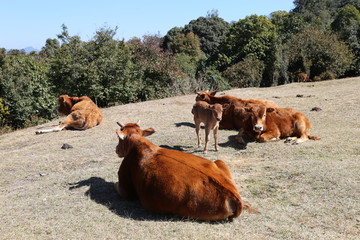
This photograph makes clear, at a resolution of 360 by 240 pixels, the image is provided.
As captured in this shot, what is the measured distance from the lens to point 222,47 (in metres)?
37.3

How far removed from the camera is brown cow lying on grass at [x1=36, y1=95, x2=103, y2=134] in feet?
43.5

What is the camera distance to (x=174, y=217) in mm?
5367

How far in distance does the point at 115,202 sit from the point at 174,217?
1297 millimetres

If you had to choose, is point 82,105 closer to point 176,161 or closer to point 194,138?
point 194,138

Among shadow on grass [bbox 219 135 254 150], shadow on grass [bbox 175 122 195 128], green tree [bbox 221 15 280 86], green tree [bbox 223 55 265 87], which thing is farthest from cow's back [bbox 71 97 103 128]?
green tree [bbox 221 15 280 86]

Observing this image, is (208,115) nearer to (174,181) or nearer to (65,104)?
(174,181)

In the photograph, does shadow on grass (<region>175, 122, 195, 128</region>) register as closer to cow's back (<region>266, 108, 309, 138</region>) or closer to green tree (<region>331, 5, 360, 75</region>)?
cow's back (<region>266, 108, 309, 138</region>)

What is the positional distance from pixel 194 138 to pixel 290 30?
2972 centimetres

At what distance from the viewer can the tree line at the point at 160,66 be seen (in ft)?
65.9

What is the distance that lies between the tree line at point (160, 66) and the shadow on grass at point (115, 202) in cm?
1322

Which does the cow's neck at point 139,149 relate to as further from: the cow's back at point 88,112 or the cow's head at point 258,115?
the cow's back at point 88,112

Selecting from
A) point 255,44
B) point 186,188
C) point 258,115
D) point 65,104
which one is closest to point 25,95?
point 65,104

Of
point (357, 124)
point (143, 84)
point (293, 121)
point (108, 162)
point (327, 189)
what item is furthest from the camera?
point (143, 84)

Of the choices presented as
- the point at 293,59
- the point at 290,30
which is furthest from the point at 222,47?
the point at 293,59
